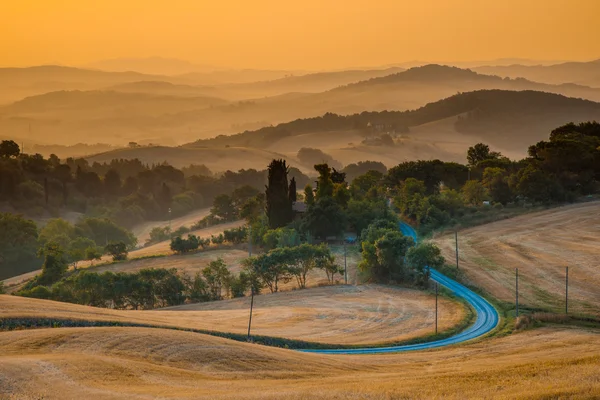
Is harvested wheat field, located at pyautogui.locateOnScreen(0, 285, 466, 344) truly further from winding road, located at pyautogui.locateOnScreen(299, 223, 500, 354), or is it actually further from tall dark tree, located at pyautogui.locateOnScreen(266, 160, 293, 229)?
tall dark tree, located at pyautogui.locateOnScreen(266, 160, 293, 229)

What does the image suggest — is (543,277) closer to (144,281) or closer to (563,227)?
(563,227)

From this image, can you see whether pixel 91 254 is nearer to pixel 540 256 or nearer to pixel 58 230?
pixel 58 230

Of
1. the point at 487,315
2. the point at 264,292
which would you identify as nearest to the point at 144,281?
the point at 264,292

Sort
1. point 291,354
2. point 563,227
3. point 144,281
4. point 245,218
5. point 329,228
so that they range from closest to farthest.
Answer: point 291,354 < point 144,281 < point 563,227 < point 329,228 < point 245,218

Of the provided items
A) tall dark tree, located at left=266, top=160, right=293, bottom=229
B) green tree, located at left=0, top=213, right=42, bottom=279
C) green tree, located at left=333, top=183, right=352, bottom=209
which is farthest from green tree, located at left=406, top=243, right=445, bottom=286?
green tree, located at left=0, top=213, right=42, bottom=279

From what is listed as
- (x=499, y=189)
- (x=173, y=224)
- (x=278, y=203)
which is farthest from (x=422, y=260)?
(x=173, y=224)

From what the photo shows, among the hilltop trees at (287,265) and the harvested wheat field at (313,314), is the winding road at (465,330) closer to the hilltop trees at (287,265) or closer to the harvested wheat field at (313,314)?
the harvested wheat field at (313,314)
